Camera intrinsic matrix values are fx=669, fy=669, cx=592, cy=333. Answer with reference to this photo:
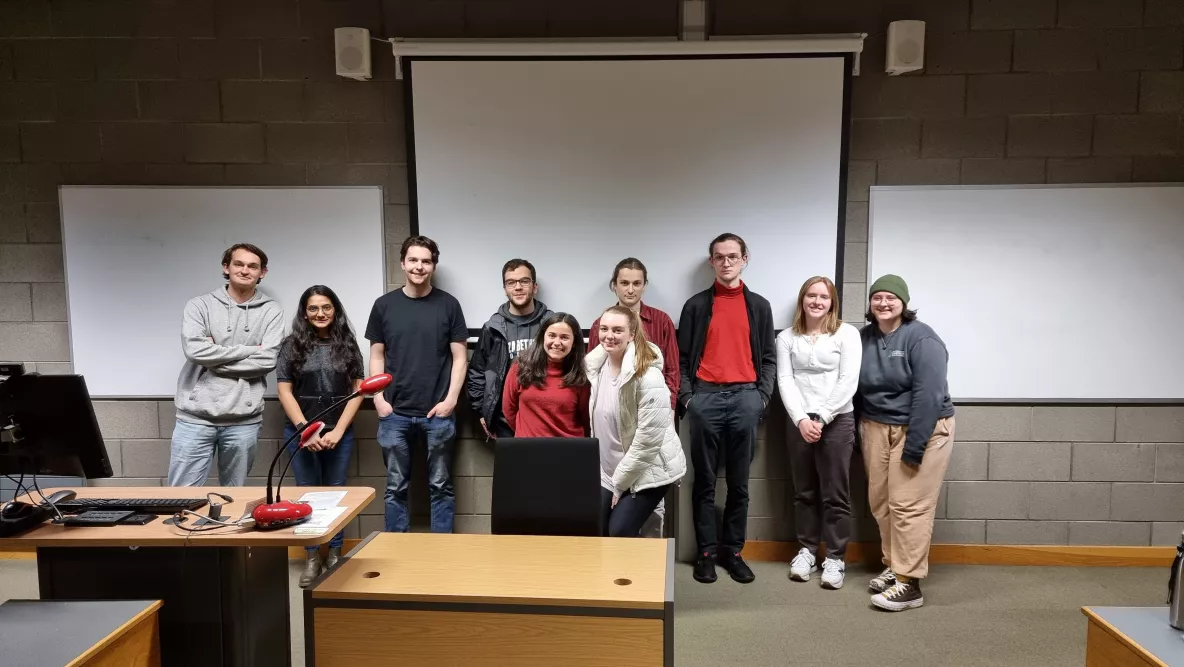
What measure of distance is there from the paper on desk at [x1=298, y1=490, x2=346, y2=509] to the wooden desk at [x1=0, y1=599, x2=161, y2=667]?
49 centimetres

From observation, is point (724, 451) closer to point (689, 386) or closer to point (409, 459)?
point (689, 386)

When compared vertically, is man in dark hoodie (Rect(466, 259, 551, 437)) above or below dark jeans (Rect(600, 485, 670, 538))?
above

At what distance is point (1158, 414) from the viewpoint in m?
3.68

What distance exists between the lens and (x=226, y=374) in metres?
3.38

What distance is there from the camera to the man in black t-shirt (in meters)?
3.49

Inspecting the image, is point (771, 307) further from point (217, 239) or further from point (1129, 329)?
point (217, 239)

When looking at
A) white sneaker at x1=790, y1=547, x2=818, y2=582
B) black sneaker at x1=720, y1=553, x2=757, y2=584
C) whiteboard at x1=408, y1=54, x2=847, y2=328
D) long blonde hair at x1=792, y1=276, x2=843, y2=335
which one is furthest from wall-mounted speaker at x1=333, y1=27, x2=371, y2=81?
white sneaker at x1=790, y1=547, x2=818, y2=582

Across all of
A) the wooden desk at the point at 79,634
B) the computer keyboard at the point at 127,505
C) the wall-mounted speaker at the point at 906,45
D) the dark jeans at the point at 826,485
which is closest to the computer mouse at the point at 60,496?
the computer keyboard at the point at 127,505

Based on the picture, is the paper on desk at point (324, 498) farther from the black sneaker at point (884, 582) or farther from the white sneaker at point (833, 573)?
the black sneaker at point (884, 582)

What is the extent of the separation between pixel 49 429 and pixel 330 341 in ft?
5.32

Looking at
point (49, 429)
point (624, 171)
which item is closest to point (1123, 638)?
point (624, 171)

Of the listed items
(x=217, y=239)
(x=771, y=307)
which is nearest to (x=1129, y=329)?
(x=771, y=307)

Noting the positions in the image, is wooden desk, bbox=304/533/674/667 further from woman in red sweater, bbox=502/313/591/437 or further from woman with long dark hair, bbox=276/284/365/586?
woman with long dark hair, bbox=276/284/365/586

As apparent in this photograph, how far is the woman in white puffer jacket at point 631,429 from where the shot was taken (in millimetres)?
2689
